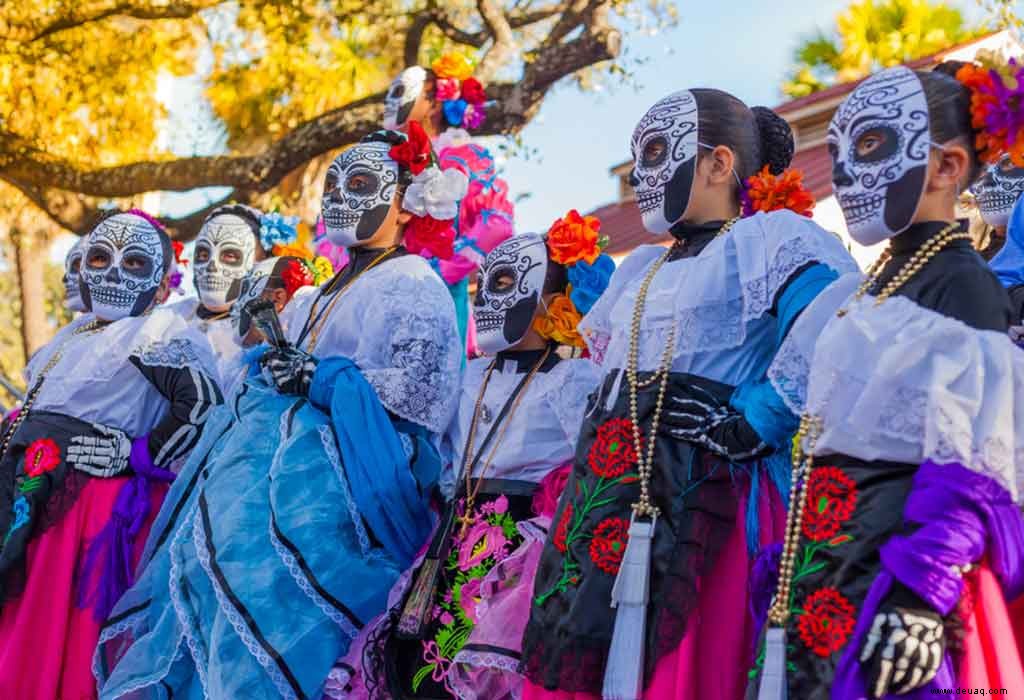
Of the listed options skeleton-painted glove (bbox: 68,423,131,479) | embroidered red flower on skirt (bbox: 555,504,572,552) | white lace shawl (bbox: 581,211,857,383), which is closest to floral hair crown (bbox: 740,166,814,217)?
white lace shawl (bbox: 581,211,857,383)

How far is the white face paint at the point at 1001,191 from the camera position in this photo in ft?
16.4

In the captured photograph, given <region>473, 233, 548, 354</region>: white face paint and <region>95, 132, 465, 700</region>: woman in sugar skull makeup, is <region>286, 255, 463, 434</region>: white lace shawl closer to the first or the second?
<region>95, 132, 465, 700</region>: woman in sugar skull makeup

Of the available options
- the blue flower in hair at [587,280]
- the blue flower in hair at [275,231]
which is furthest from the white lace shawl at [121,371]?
the blue flower in hair at [587,280]

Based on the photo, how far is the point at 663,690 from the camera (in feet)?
11.3

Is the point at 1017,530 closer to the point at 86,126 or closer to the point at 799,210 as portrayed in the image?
the point at 799,210

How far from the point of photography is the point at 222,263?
23.3ft

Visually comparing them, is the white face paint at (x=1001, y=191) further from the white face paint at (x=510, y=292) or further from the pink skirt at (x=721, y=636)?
the pink skirt at (x=721, y=636)

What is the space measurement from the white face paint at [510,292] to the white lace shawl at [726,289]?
87cm

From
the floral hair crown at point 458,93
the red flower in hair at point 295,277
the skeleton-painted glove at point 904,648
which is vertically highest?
the floral hair crown at point 458,93

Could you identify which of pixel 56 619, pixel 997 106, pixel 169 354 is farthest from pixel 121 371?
pixel 997 106

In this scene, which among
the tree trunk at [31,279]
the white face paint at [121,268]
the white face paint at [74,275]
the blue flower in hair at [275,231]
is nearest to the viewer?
the white face paint at [121,268]

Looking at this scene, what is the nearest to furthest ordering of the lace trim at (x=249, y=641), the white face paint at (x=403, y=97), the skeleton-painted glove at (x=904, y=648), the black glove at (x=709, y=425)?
1. the skeleton-painted glove at (x=904, y=648)
2. the black glove at (x=709, y=425)
3. the lace trim at (x=249, y=641)
4. the white face paint at (x=403, y=97)

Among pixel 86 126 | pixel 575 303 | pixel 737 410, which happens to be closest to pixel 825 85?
pixel 86 126

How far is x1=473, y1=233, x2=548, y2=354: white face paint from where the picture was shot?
189 inches
